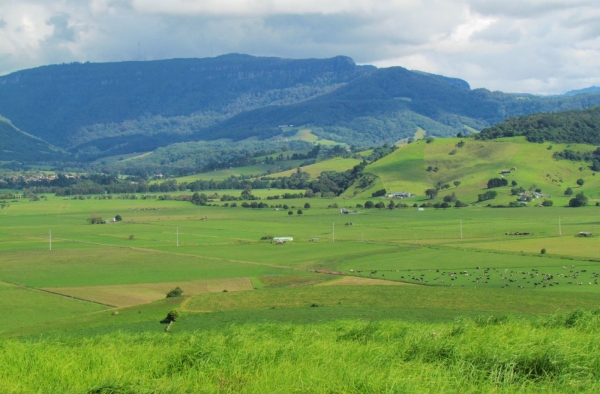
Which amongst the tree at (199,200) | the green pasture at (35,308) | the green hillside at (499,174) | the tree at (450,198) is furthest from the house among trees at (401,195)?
the green pasture at (35,308)

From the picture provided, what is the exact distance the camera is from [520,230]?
4011 inches

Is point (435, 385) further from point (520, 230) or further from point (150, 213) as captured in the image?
point (150, 213)

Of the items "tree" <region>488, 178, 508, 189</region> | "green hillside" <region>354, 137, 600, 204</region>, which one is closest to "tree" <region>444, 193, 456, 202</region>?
"green hillside" <region>354, 137, 600, 204</region>

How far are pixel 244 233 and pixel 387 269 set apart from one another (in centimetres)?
4416

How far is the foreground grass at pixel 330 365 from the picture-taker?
14.3 meters

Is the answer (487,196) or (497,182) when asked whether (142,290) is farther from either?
(497,182)

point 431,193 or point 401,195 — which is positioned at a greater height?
point 431,193

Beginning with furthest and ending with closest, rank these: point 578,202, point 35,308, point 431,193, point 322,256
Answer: point 431,193 → point 578,202 → point 322,256 → point 35,308

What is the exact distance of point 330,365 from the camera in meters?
16.1

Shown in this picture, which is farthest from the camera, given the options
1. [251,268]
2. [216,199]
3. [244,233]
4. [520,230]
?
[216,199]

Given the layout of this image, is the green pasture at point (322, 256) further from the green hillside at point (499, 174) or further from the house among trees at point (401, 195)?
the house among trees at point (401, 195)

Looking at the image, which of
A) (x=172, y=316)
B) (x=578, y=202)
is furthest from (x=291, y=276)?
(x=578, y=202)

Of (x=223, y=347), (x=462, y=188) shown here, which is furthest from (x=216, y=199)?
(x=223, y=347)

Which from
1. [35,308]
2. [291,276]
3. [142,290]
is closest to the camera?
[35,308]
